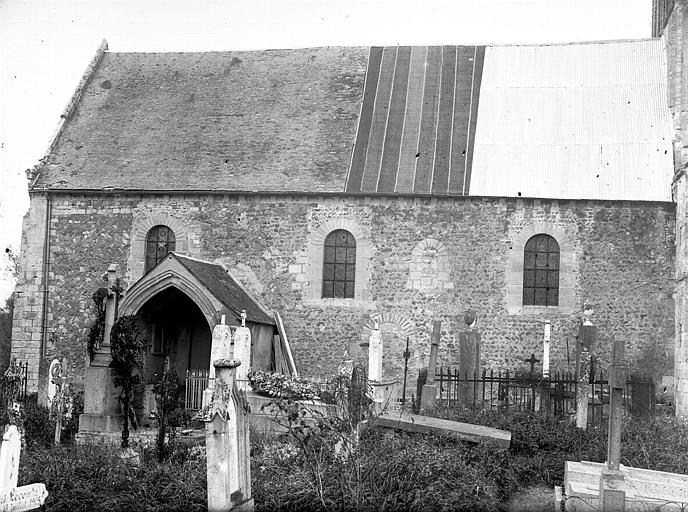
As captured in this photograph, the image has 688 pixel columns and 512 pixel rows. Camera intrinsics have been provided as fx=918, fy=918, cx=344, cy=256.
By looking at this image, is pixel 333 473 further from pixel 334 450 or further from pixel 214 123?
pixel 214 123

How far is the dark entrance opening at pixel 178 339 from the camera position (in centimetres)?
2300

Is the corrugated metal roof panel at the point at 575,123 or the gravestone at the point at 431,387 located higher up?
the corrugated metal roof panel at the point at 575,123

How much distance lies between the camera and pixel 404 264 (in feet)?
76.9

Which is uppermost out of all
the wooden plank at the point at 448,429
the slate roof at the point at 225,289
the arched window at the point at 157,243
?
the arched window at the point at 157,243

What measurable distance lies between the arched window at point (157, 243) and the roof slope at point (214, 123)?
1.25 m

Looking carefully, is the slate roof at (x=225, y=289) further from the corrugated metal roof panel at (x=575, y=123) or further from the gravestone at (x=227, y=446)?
the gravestone at (x=227, y=446)

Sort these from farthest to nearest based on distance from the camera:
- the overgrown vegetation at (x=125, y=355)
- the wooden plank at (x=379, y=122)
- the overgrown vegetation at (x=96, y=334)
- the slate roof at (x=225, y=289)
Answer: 1. the wooden plank at (x=379, y=122)
2. the slate roof at (x=225, y=289)
3. the overgrown vegetation at (x=96, y=334)
4. the overgrown vegetation at (x=125, y=355)

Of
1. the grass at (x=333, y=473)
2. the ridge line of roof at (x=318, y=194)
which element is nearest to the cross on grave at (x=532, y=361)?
the ridge line of roof at (x=318, y=194)

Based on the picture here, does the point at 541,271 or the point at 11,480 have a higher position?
the point at 541,271

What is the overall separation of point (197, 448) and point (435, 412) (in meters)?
5.09

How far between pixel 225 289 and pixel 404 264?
4.60 m

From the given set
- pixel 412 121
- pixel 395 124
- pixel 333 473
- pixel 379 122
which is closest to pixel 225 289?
pixel 379 122

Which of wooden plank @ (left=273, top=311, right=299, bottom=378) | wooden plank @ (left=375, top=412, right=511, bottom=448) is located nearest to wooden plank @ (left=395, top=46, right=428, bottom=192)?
wooden plank @ (left=273, top=311, right=299, bottom=378)

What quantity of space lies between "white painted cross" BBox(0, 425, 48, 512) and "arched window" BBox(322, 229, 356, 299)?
14.1m
